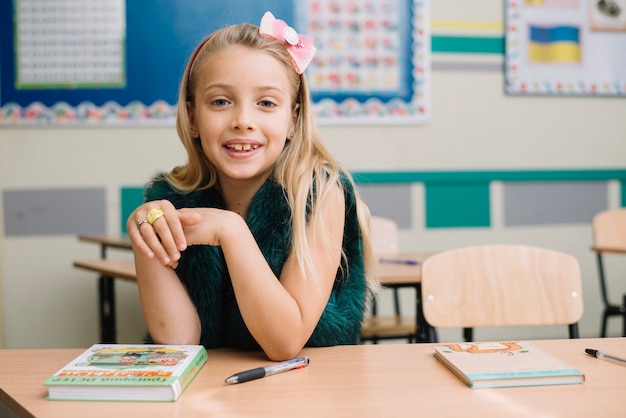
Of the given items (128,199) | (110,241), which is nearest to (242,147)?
(110,241)

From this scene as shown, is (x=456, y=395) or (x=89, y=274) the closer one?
(x=456, y=395)

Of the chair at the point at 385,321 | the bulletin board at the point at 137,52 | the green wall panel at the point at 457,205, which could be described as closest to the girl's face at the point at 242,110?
the chair at the point at 385,321

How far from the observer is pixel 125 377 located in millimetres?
826

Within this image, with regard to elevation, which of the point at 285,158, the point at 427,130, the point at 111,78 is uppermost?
the point at 111,78

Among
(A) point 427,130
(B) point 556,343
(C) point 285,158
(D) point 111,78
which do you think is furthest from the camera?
(A) point 427,130

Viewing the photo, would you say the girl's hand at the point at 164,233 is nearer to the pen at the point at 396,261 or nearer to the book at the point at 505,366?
the book at the point at 505,366

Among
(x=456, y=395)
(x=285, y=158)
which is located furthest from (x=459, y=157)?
(x=456, y=395)

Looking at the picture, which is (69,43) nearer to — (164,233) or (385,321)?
(385,321)

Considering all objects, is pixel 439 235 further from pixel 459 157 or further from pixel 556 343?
pixel 556 343

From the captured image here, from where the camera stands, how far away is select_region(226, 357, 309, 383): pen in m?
0.88

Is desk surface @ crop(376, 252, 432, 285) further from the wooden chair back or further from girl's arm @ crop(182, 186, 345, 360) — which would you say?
the wooden chair back

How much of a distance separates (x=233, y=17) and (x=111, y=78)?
0.70m

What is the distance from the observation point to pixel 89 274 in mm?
3379

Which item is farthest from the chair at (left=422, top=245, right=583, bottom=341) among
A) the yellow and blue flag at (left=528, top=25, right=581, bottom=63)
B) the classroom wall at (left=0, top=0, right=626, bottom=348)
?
the yellow and blue flag at (left=528, top=25, right=581, bottom=63)
